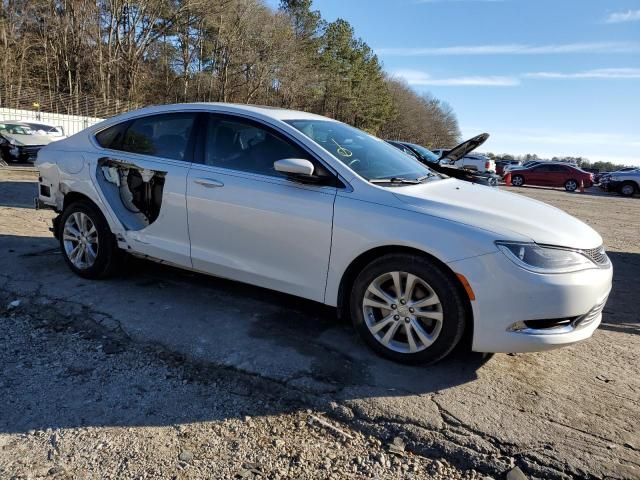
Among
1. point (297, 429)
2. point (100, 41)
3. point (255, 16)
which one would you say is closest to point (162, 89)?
point (100, 41)

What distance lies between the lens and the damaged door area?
14.2 ft

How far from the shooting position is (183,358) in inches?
132

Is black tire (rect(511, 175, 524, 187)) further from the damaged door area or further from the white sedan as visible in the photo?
the damaged door area

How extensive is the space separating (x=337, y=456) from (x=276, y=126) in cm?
243

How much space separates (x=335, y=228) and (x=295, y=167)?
19.8 inches

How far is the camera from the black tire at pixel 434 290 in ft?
10.1

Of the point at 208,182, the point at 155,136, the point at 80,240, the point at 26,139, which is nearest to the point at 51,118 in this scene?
the point at 26,139

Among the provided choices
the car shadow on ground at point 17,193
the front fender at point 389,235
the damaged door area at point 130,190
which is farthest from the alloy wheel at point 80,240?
the car shadow on ground at point 17,193

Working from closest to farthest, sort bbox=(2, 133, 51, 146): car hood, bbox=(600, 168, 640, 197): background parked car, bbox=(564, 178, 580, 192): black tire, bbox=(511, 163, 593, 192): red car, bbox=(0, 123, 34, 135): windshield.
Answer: bbox=(2, 133, 51, 146): car hood
bbox=(0, 123, 34, 135): windshield
bbox=(600, 168, 640, 197): background parked car
bbox=(511, 163, 593, 192): red car
bbox=(564, 178, 580, 192): black tire

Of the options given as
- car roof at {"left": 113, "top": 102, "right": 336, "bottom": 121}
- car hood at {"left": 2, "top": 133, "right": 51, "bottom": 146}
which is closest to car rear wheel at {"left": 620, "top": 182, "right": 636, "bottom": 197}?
car hood at {"left": 2, "top": 133, "right": 51, "bottom": 146}

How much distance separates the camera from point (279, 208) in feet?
11.8

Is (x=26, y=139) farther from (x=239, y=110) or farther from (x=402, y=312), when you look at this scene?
(x=402, y=312)

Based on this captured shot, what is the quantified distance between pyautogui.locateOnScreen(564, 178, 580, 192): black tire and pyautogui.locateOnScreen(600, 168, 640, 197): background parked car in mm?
1668

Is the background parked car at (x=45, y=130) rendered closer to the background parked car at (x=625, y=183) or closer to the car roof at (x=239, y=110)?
the car roof at (x=239, y=110)
